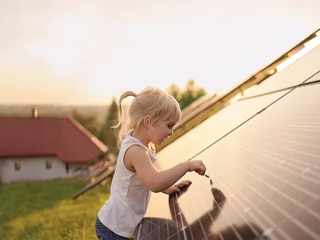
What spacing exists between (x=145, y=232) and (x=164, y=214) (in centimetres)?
11

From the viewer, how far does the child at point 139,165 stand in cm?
222

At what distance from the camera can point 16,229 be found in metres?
6.53

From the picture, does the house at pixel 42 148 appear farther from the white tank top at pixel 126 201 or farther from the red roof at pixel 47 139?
the white tank top at pixel 126 201

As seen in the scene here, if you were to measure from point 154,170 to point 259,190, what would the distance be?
33.1 inches

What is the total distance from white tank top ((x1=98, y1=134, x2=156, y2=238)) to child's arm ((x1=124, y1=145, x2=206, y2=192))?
7 cm

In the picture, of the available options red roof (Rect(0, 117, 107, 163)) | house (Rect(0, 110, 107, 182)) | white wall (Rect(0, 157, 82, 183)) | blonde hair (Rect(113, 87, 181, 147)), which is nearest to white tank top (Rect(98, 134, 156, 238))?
blonde hair (Rect(113, 87, 181, 147))

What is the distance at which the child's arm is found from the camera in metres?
2.15

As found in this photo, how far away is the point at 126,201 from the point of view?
2.43 metres

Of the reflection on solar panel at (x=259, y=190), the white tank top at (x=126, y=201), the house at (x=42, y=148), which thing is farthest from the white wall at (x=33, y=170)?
the reflection on solar panel at (x=259, y=190)

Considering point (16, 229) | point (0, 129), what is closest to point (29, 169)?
point (0, 129)

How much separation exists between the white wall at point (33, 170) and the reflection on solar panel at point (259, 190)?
31.4 meters

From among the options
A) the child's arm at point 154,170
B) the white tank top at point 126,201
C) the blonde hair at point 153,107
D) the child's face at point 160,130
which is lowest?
the white tank top at point 126,201

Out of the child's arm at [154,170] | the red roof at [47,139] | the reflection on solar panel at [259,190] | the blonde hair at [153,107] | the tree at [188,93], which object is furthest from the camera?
the red roof at [47,139]

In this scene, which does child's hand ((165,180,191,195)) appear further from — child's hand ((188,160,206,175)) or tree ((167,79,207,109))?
tree ((167,79,207,109))
